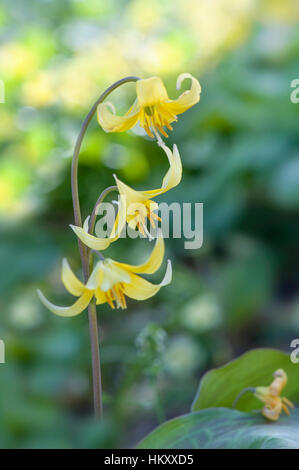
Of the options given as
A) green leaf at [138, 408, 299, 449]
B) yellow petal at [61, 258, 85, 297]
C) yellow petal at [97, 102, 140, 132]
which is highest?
yellow petal at [97, 102, 140, 132]

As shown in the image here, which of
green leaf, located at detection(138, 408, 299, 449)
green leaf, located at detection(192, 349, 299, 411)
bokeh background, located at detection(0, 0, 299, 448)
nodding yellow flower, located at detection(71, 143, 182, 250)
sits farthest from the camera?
bokeh background, located at detection(0, 0, 299, 448)

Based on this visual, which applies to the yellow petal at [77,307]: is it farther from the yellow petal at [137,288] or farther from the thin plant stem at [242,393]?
the thin plant stem at [242,393]

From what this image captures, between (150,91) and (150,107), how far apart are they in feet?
0.09

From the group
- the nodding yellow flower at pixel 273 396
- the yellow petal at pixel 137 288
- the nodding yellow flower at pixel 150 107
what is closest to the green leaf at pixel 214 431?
the nodding yellow flower at pixel 273 396

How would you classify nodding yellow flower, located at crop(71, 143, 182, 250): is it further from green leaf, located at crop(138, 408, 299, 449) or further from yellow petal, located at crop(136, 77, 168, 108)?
green leaf, located at crop(138, 408, 299, 449)

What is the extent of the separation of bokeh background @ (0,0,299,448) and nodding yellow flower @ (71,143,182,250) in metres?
0.60

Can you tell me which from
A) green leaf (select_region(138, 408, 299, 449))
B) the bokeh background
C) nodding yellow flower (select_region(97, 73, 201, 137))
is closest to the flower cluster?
nodding yellow flower (select_region(97, 73, 201, 137))

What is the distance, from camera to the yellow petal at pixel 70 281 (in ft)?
1.64

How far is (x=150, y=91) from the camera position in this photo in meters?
0.53

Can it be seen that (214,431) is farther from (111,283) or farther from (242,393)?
(111,283)

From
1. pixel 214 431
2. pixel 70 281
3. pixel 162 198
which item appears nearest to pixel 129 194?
pixel 70 281

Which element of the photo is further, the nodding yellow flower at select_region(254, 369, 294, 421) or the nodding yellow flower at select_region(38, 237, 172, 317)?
the nodding yellow flower at select_region(254, 369, 294, 421)

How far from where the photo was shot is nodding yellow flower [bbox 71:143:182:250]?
49 cm

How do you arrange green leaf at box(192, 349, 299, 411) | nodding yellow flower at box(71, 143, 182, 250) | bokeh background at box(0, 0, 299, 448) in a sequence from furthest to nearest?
bokeh background at box(0, 0, 299, 448), green leaf at box(192, 349, 299, 411), nodding yellow flower at box(71, 143, 182, 250)
